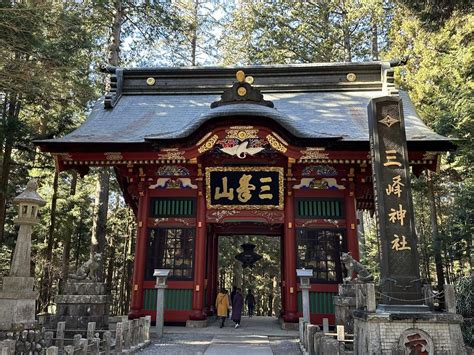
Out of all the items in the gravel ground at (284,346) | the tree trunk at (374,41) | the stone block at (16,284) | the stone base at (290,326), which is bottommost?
the gravel ground at (284,346)

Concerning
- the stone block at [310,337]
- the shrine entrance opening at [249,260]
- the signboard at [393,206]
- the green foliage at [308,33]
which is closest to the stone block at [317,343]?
the stone block at [310,337]

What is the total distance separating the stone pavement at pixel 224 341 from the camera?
741cm

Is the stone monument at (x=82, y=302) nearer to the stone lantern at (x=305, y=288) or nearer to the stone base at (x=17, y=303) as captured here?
the stone base at (x=17, y=303)

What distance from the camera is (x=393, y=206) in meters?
6.24

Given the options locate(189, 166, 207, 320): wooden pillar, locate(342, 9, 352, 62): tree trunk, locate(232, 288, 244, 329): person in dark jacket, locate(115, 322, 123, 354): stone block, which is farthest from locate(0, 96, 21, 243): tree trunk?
locate(342, 9, 352, 62): tree trunk

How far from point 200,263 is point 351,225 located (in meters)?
4.13

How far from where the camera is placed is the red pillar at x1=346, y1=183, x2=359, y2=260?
10656mm

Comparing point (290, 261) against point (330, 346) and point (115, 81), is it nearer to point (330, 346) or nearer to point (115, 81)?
point (330, 346)

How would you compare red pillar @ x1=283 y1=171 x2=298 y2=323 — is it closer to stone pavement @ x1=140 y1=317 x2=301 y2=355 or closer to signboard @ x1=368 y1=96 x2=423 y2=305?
stone pavement @ x1=140 y1=317 x2=301 y2=355

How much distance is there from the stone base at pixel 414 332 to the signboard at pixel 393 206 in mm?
296

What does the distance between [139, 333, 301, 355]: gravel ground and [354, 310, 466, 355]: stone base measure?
2.16 m

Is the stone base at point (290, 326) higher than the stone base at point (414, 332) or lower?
lower

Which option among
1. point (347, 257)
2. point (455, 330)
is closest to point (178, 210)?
point (347, 257)

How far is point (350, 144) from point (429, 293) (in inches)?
182
